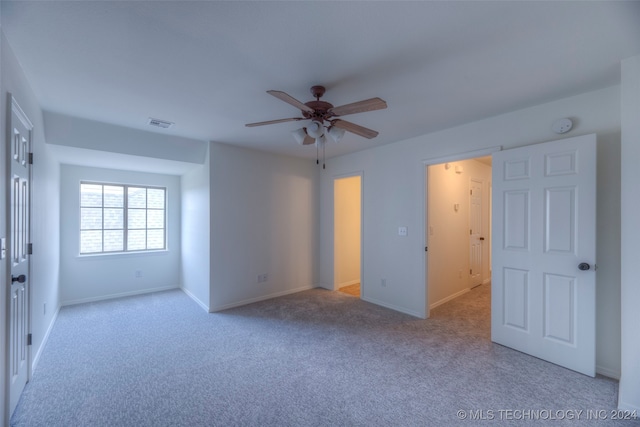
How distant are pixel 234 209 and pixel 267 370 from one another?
94.7 inches

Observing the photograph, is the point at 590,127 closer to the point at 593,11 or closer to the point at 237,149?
the point at 593,11

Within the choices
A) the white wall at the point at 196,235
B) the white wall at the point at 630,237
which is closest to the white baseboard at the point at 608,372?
the white wall at the point at 630,237

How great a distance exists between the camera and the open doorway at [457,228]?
155 inches

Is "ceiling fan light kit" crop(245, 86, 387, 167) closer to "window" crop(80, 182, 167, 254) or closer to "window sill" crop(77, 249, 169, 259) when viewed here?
"window" crop(80, 182, 167, 254)

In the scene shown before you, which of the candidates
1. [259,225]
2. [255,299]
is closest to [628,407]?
[255,299]

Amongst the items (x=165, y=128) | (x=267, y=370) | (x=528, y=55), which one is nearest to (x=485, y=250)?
(x=528, y=55)

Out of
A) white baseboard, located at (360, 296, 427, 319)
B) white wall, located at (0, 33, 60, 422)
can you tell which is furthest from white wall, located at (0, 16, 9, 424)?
white baseboard, located at (360, 296, 427, 319)

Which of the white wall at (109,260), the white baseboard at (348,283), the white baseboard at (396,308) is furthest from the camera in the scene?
the white baseboard at (348,283)

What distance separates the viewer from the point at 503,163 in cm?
279

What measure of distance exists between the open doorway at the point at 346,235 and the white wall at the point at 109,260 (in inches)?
118

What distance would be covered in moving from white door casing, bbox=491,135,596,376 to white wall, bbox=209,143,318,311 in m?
2.99

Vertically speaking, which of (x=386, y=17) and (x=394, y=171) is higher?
(x=386, y=17)

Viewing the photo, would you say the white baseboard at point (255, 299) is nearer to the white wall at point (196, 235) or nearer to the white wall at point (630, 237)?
the white wall at point (196, 235)

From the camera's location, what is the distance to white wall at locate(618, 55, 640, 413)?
184cm
